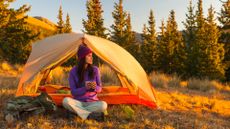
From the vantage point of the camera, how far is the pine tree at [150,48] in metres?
39.4

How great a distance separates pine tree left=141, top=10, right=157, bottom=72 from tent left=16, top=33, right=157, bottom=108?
30035mm

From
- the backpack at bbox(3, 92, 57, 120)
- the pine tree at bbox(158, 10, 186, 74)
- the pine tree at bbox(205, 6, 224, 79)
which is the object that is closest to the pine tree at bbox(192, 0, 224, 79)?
the pine tree at bbox(205, 6, 224, 79)

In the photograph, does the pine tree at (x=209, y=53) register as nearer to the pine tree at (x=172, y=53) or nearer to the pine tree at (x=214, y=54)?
the pine tree at (x=214, y=54)

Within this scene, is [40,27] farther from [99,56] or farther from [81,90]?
[81,90]

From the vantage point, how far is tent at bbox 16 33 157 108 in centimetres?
766

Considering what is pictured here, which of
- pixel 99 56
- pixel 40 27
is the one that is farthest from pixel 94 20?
pixel 40 27

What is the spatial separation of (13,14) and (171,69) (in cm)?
1874

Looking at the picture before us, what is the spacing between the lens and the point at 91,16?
126 feet

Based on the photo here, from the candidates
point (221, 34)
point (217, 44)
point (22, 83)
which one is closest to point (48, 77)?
point (22, 83)

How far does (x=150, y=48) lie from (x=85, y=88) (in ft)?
111

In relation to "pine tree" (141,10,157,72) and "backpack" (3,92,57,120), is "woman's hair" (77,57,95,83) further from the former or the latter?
"pine tree" (141,10,157,72)

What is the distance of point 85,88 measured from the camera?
22.4 ft

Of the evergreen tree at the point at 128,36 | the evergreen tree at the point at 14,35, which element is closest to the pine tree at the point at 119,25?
Result: the evergreen tree at the point at 128,36

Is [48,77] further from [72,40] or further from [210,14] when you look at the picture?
[210,14]
